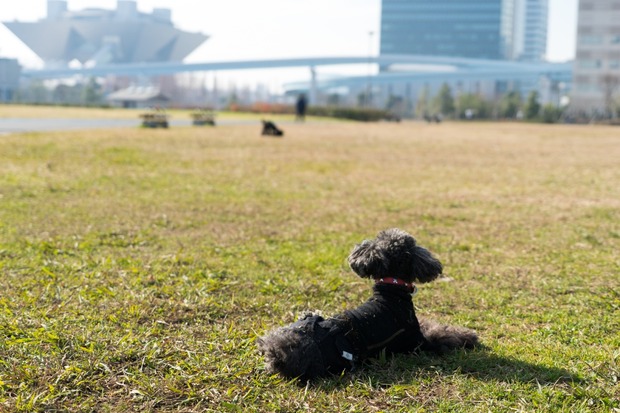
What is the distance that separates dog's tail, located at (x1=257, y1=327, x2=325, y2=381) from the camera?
301cm

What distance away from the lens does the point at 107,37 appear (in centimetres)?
16538

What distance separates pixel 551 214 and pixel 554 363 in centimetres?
529

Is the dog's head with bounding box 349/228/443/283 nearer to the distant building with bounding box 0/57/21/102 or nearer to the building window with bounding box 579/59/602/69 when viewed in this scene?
the distant building with bounding box 0/57/21/102

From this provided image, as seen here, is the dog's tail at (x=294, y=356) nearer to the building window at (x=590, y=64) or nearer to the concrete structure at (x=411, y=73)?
the building window at (x=590, y=64)

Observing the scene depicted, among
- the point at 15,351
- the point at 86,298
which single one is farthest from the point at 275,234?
the point at 15,351

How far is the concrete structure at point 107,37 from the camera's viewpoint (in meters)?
158

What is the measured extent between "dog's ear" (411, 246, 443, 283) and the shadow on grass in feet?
1.27

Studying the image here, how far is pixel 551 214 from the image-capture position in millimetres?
8227

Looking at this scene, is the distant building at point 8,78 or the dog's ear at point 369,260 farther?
the distant building at point 8,78

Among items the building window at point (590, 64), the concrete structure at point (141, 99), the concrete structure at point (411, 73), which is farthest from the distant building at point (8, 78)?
the building window at point (590, 64)

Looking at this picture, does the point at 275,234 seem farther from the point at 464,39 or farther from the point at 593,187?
the point at 464,39

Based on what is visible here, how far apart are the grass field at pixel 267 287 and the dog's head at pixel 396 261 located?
408 millimetres

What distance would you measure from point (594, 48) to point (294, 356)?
108 m

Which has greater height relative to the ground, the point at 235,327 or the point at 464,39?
the point at 464,39
